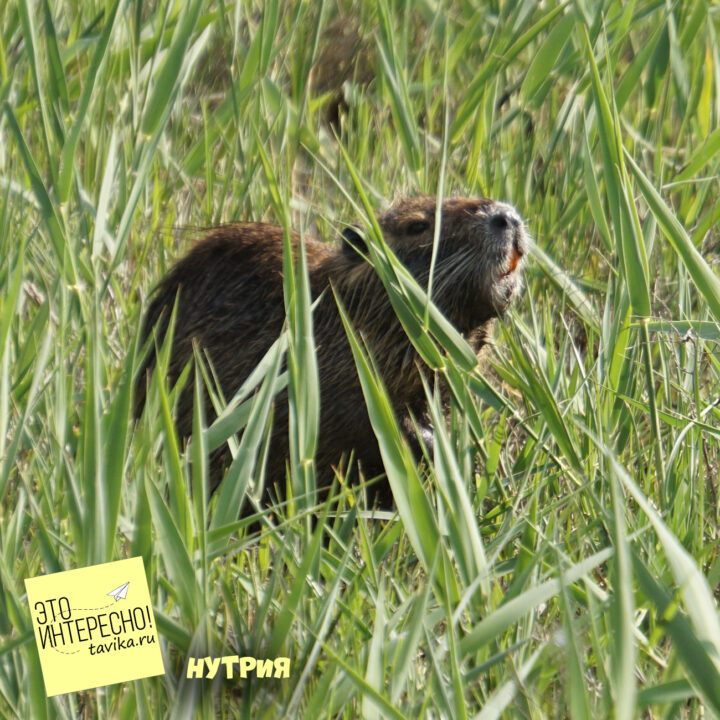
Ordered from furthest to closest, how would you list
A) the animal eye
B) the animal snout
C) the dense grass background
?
the animal eye < the animal snout < the dense grass background

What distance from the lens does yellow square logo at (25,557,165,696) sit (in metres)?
1.36

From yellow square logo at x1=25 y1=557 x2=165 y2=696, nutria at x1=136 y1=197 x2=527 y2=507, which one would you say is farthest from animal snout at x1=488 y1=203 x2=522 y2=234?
yellow square logo at x1=25 y1=557 x2=165 y2=696

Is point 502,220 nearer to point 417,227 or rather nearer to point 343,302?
point 417,227

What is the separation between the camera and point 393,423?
4.84 ft

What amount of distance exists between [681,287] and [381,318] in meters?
0.70

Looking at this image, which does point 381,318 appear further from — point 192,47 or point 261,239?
point 192,47

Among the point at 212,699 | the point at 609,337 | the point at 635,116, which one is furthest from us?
the point at 635,116

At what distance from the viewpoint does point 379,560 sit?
5.59 ft

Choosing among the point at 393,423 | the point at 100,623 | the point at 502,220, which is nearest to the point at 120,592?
the point at 100,623

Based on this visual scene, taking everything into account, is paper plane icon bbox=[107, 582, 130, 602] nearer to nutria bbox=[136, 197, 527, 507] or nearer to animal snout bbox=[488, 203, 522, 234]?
nutria bbox=[136, 197, 527, 507]

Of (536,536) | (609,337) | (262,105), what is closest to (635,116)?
(262,105)

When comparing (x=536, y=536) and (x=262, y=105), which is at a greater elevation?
(x=262, y=105)

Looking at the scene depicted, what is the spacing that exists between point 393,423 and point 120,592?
390mm

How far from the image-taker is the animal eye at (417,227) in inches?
101
